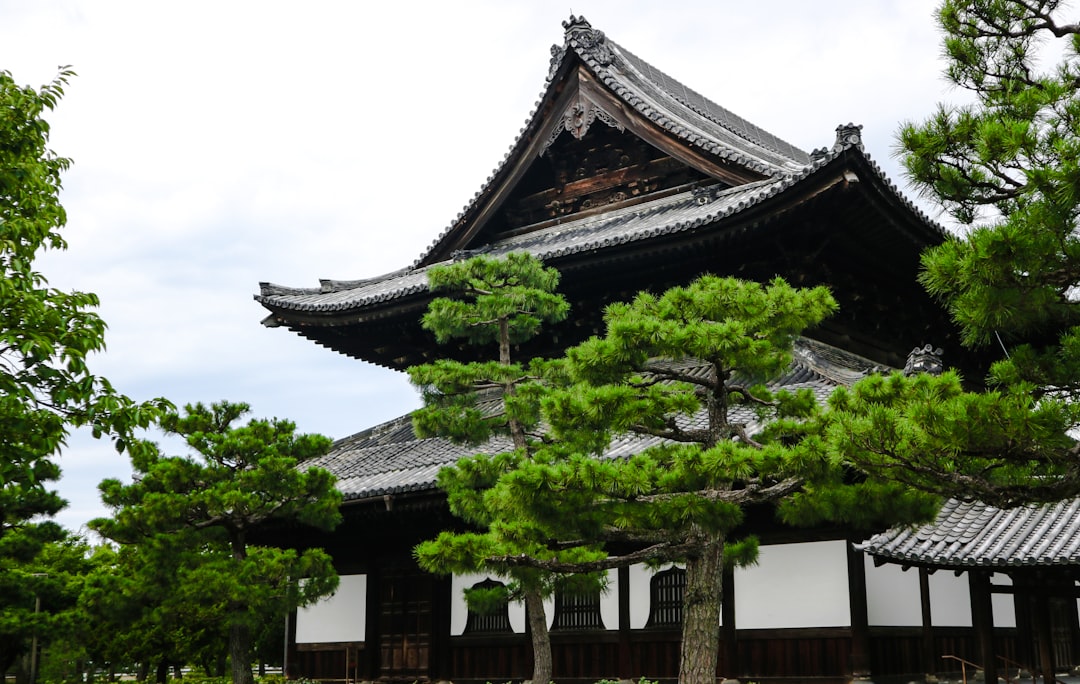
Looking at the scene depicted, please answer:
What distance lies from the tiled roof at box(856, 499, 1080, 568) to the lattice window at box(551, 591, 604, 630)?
429 centimetres

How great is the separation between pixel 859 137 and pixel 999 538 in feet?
16.9

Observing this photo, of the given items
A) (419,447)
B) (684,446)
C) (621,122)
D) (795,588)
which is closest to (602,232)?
(621,122)

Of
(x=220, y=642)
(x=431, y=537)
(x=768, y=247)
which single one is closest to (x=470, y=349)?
(x=431, y=537)

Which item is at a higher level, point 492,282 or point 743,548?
point 492,282

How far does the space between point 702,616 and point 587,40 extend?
12.3 metres

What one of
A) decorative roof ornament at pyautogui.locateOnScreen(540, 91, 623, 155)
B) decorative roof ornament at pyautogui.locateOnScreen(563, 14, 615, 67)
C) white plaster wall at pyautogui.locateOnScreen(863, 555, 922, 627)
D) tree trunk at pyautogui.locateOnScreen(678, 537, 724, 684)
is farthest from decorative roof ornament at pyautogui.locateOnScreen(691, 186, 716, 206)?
tree trunk at pyautogui.locateOnScreen(678, 537, 724, 684)

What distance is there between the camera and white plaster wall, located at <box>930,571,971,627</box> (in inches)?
550

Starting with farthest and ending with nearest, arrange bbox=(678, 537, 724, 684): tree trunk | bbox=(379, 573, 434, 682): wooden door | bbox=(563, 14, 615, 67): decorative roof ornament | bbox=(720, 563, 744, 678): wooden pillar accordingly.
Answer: bbox=(563, 14, 615, 67): decorative roof ornament → bbox=(379, 573, 434, 682): wooden door → bbox=(720, 563, 744, 678): wooden pillar → bbox=(678, 537, 724, 684): tree trunk

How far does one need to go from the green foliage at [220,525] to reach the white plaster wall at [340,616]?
270 cm

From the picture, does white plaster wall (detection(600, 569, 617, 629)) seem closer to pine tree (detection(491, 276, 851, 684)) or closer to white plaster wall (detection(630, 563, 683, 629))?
white plaster wall (detection(630, 563, 683, 629))

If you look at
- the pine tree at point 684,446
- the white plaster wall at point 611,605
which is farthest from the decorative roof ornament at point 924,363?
the white plaster wall at point 611,605

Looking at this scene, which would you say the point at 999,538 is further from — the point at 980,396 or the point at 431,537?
the point at 431,537

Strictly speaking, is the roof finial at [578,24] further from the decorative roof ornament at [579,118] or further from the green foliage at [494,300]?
the green foliage at [494,300]

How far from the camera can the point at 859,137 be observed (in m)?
13.5
